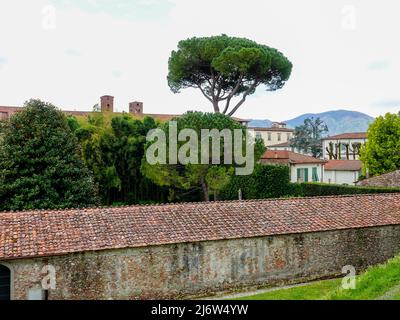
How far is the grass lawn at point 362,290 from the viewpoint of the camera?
1095 cm

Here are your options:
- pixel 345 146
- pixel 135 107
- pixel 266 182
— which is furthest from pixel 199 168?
pixel 345 146

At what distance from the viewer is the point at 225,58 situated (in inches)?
1506

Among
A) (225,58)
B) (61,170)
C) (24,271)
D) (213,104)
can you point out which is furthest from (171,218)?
(213,104)

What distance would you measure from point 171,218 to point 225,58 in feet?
79.4

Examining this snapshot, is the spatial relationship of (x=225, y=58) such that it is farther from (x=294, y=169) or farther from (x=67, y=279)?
(x=67, y=279)

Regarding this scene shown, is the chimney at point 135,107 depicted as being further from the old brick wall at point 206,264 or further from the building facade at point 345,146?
the old brick wall at point 206,264

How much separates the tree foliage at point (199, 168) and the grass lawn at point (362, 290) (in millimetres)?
14096

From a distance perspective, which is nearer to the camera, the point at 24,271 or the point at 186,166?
the point at 24,271

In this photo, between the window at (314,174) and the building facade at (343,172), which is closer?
the window at (314,174)

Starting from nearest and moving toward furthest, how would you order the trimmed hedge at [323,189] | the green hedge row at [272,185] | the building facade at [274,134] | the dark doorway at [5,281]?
the dark doorway at [5,281] → the trimmed hedge at [323,189] → the green hedge row at [272,185] → the building facade at [274,134]

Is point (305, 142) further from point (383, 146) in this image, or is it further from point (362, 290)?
point (362, 290)

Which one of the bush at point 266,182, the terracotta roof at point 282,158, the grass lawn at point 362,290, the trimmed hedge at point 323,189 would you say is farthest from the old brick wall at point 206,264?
the terracotta roof at point 282,158

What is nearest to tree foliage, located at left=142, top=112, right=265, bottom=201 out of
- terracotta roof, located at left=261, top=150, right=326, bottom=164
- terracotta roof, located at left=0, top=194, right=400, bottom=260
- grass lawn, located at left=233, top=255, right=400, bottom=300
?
terracotta roof, located at left=0, top=194, right=400, bottom=260

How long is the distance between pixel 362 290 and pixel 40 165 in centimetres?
1914
